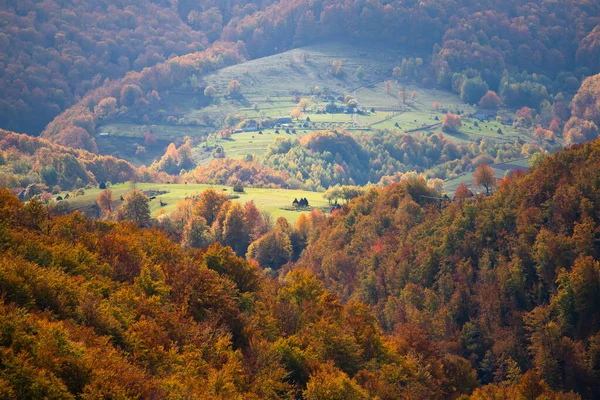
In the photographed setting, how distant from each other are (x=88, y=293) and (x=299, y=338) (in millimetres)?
21385

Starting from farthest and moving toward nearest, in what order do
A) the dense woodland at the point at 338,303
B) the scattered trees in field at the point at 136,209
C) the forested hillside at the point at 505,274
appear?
the scattered trees in field at the point at 136,209 < the forested hillside at the point at 505,274 < the dense woodland at the point at 338,303

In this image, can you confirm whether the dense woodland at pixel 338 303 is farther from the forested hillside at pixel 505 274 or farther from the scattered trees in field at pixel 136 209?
the scattered trees in field at pixel 136 209

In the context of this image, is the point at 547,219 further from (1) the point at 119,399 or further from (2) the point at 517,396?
(1) the point at 119,399

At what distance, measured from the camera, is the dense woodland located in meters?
56.8

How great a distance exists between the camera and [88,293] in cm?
6347

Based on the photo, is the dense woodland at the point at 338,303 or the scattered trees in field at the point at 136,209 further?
the scattered trees in field at the point at 136,209

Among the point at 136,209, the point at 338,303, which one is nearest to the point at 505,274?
the point at 338,303

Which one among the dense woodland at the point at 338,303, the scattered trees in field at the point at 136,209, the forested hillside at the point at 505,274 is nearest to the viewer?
the dense woodland at the point at 338,303

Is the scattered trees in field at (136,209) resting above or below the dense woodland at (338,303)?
below

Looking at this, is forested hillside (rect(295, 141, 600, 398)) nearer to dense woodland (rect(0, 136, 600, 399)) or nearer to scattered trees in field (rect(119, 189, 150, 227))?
dense woodland (rect(0, 136, 600, 399))

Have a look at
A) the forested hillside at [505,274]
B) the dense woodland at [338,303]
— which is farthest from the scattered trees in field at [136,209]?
the forested hillside at [505,274]

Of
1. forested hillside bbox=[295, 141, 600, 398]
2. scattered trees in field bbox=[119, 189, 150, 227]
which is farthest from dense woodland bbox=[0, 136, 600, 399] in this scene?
scattered trees in field bbox=[119, 189, 150, 227]

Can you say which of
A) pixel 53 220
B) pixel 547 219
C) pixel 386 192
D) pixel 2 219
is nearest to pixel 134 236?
pixel 53 220

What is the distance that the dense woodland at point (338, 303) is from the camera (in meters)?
56.8
